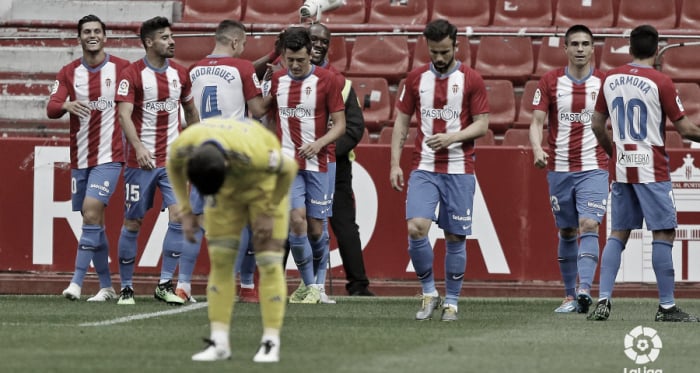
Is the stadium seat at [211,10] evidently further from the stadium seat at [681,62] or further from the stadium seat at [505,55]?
the stadium seat at [681,62]

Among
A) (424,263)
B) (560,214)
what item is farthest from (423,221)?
(560,214)

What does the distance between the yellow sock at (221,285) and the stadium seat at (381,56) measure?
27.2 feet

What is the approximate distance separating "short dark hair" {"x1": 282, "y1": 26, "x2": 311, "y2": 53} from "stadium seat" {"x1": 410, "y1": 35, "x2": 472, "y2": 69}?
464 cm

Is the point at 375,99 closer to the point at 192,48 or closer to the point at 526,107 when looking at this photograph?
the point at 526,107

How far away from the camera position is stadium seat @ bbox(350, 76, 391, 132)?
1401cm

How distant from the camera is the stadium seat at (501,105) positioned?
13.9m

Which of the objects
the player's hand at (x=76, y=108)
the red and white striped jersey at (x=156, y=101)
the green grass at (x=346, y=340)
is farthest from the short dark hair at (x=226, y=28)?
the green grass at (x=346, y=340)

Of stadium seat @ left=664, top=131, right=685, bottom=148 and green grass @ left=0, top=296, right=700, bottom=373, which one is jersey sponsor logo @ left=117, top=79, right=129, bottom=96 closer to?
green grass @ left=0, top=296, right=700, bottom=373

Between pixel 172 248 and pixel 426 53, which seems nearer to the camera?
pixel 172 248

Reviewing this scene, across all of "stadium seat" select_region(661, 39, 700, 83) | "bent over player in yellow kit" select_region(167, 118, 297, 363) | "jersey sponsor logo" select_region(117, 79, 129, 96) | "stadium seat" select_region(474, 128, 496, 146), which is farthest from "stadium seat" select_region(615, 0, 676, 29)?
"bent over player in yellow kit" select_region(167, 118, 297, 363)

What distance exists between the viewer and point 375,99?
→ 1416 centimetres

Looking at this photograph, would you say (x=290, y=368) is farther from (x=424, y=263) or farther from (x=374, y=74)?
(x=374, y=74)

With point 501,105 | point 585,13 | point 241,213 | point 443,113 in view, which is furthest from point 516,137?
point 241,213

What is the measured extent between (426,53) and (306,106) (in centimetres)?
455
